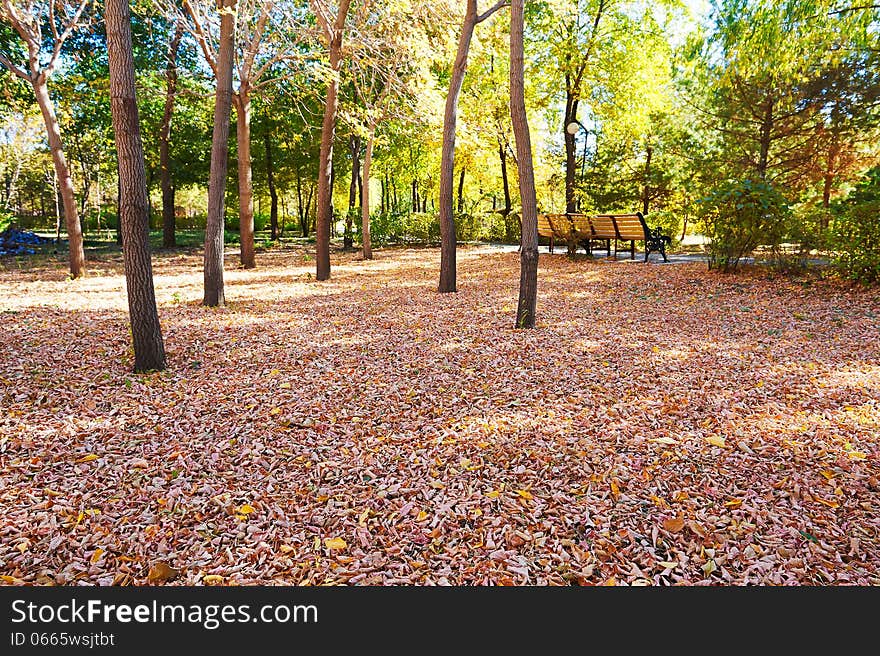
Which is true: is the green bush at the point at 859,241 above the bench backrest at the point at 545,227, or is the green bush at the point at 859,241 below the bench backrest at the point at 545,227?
below

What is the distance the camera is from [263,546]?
7.87 feet

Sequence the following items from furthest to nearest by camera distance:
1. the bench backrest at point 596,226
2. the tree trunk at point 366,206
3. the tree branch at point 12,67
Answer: the tree trunk at point 366,206
the bench backrest at point 596,226
the tree branch at point 12,67

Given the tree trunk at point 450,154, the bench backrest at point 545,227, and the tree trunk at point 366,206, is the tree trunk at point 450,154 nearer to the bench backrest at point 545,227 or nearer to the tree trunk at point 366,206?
the bench backrest at point 545,227

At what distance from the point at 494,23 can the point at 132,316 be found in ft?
31.1

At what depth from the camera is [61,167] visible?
998cm

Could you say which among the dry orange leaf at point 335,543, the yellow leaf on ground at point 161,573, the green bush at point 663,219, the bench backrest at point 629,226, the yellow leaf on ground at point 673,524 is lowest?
the yellow leaf on ground at point 161,573

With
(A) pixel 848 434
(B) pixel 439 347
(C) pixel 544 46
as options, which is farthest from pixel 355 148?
(A) pixel 848 434

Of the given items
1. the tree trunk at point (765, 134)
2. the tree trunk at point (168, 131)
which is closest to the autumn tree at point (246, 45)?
the tree trunk at point (168, 131)

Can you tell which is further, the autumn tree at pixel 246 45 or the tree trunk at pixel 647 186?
the tree trunk at pixel 647 186

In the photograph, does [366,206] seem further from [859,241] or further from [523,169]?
[859,241]

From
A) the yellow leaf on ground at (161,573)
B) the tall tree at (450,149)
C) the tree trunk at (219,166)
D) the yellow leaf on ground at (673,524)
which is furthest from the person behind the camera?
the tall tree at (450,149)

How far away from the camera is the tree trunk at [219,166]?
24.1ft

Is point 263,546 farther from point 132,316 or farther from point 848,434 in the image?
point 848,434

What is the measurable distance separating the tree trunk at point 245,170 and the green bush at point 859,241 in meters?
11.4
